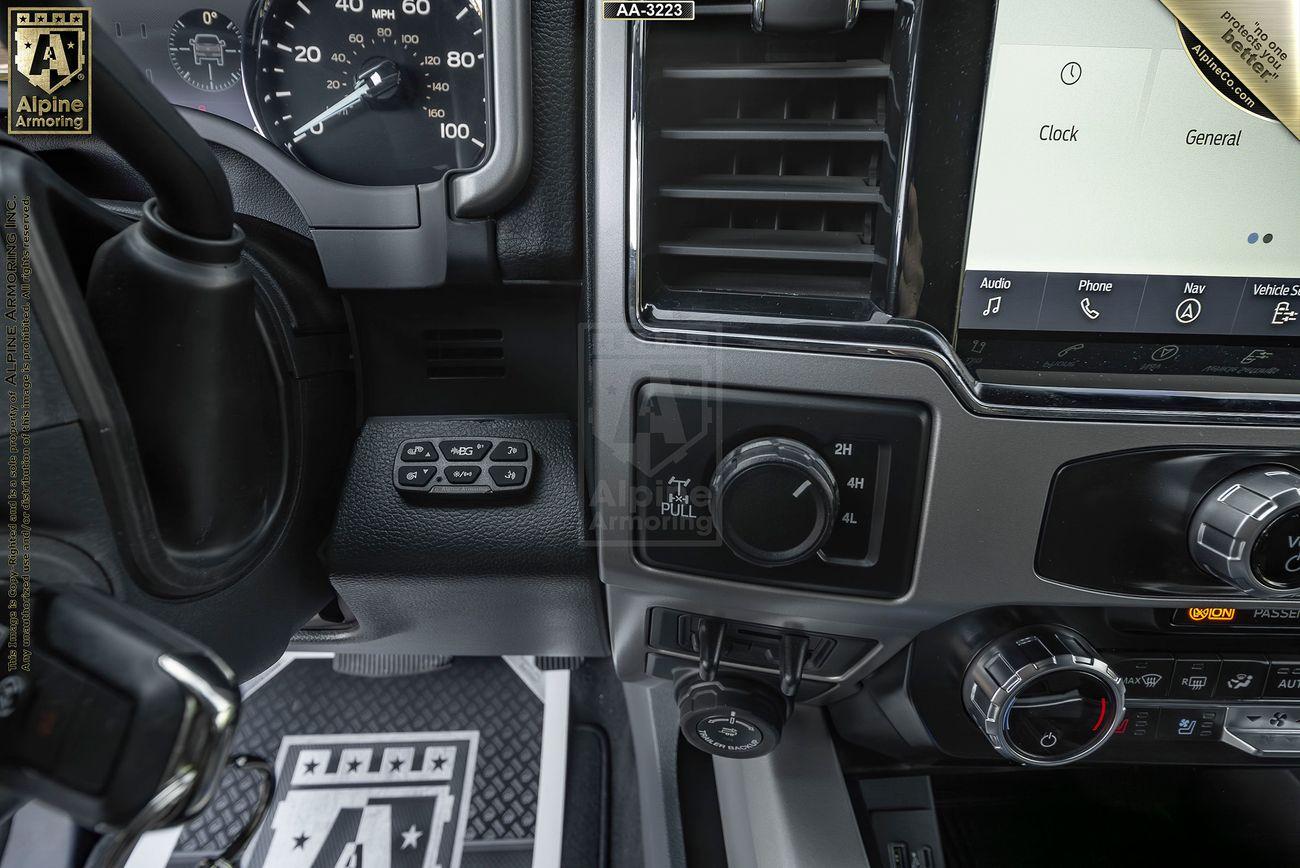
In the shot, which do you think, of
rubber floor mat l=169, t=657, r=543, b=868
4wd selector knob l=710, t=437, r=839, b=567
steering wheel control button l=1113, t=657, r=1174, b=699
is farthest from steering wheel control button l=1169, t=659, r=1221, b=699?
rubber floor mat l=169, t=657, r=543, b=868

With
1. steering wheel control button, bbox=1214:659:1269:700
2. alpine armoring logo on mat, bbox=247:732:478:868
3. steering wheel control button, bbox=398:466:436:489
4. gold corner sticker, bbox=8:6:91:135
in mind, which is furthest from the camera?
alpine armoring logo on mat, bbox=247:732:478:868

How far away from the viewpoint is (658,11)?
55cm

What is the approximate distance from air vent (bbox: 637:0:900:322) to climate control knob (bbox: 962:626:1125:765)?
12.0 inches

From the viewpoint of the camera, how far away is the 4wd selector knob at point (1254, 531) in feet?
1.85

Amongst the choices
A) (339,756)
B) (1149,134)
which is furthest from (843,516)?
(339,756)

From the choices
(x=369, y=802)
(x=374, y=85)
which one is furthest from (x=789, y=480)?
(x=369, y=802)

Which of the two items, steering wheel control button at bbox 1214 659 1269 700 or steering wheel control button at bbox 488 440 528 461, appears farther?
steering wheel control button at bbox 488 440 528 461

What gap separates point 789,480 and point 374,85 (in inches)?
22.3

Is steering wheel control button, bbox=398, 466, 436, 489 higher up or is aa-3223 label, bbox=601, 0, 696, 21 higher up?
aa-3223 label, bbox=601, 0, 696, 21

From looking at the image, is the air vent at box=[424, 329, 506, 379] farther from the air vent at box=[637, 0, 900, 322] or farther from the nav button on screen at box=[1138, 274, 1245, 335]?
the nav button on screen at box=[1138, 274, 1245, 335]

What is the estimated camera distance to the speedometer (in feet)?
2.47

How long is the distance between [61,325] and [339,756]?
100 centimetres

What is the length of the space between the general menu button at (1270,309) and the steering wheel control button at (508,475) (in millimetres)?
643

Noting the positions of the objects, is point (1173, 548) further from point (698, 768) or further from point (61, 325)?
point (61, 325)
